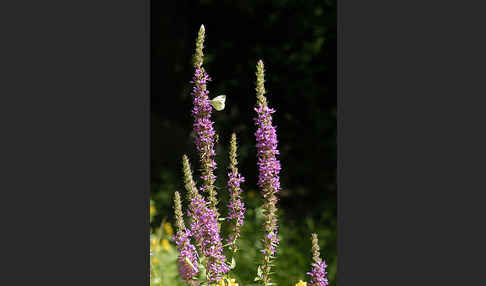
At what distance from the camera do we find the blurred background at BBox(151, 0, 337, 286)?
234 inches

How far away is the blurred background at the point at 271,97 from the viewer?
234 inches

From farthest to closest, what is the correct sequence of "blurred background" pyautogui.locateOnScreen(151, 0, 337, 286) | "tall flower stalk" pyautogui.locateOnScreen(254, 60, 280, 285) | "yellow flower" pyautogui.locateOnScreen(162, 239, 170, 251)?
"blurred background" pyautogui.locateOnScreen(151, 0, 337, 286) < "yellow flower" pyautogui.locateOnScreen(162, 239, 170, 251) < "tall flower stalk" pyautogui.locateOnScreen(254, 60, 280, 285)

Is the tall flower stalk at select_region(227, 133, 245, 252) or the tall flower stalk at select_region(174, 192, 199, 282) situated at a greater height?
the tall flower stalk at select_region(227, 133, 245, 252)

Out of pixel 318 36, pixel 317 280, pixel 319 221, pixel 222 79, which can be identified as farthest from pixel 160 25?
pixel 317 280

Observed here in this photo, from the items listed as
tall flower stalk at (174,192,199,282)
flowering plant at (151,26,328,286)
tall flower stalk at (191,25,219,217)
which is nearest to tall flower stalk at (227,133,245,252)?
flowering plant at (151,26,328,286)

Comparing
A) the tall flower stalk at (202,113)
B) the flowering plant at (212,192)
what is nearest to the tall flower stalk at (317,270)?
the flowering plant at (212,192)

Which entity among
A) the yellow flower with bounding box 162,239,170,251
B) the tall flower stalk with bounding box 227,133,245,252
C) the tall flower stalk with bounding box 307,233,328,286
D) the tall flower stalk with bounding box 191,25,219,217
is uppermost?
the tall flower stalk with bounding box 191,25,219,217

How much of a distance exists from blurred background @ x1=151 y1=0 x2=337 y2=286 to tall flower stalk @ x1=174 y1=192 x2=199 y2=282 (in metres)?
2.24

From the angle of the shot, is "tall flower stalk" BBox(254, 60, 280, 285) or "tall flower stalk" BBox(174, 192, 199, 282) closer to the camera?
"tall flower stalk" BBox(254, 60, 280, 285)

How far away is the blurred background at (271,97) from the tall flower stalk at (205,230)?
2348 mm

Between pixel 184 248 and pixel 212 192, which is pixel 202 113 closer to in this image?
pixel 212 192

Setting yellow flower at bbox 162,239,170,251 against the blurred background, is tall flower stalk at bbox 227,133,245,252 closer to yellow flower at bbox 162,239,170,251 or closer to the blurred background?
yellow flower at bbox 162,239,170,251

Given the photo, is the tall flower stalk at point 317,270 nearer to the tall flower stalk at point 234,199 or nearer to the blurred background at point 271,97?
the tall flower stalk at point 234,199

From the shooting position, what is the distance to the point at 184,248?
3.53 metres
